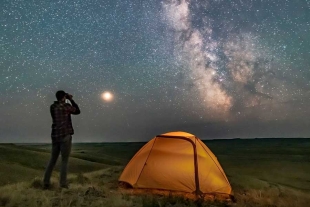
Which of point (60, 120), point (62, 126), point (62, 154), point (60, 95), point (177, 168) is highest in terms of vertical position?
point (60, 95)

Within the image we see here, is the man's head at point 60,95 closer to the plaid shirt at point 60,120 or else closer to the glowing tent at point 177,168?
the plaid shirt at point 60,120

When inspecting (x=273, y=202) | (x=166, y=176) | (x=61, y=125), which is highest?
(x=61, y=125)

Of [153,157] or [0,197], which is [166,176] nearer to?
[153,157]

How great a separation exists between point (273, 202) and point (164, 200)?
4.88 metres

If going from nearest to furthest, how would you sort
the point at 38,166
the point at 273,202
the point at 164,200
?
the point at 164,200 → the point at 273,202 → the point at 38,166

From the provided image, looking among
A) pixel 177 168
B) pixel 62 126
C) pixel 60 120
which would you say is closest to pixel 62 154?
pixel 62 126

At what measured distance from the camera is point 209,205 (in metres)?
8.70

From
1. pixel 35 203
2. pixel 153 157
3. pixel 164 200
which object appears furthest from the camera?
pixel 153 157

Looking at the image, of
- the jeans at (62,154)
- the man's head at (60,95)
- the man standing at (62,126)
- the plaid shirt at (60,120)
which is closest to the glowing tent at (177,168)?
the jeans at (62,154)

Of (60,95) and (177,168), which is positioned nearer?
(60,95)

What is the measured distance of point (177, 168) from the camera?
39.0 feet

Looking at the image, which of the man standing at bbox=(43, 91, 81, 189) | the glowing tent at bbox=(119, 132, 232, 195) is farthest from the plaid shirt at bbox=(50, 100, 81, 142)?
the glowing tent at bbox=(119, 132, 232, 195)

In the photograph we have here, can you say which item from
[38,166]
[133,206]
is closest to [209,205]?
[133,206]

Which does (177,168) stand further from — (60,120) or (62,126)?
(60,120)
